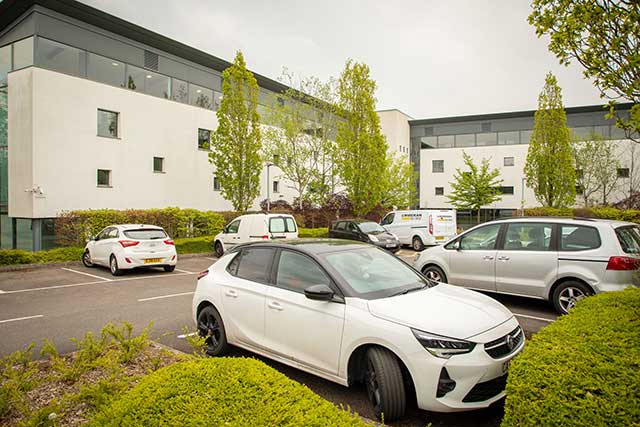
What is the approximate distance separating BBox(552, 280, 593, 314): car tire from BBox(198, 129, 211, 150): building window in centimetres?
2141

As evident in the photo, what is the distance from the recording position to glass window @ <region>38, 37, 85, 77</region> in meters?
17.5

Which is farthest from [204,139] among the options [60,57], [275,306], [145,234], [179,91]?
[275,306]

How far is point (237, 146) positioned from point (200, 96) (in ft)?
17.0

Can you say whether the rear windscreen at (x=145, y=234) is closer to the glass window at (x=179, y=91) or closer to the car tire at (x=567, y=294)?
the car tire at (x=567, y=294)

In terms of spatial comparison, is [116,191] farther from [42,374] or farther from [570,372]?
[570,372]

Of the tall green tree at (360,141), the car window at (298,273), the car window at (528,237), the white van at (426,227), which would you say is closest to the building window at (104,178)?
the tall green tree at (360,141)

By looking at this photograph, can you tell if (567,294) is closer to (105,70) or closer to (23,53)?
(105,70)

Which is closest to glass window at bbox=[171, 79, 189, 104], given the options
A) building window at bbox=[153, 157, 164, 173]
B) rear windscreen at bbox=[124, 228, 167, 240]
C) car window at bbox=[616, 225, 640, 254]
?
building window at bbox=[153, 157, 164, 173]

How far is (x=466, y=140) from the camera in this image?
4500 cm

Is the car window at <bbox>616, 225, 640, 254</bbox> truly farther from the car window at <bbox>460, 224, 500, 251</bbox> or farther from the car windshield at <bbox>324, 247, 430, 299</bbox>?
the car windshield at <bbox>324, 247, 430, 299</bbox>

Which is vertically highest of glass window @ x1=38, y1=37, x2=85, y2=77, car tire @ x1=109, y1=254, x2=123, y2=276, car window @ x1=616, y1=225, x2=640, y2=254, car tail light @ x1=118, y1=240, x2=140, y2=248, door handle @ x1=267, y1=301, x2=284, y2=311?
glass window @ x1=38, y1=37, x2=85, y2=77

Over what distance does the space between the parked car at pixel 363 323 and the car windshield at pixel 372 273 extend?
15 mm

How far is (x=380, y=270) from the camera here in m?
4.89

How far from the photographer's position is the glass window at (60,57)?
17469 millimetres
